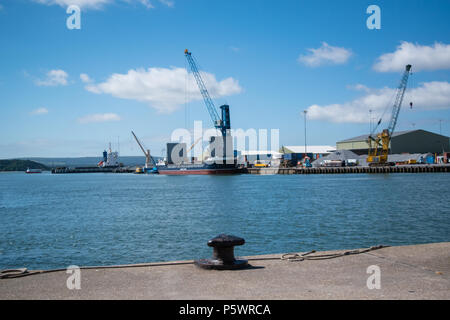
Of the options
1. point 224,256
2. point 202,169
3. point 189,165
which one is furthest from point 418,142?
point 224,256

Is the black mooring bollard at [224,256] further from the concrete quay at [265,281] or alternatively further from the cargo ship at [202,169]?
the cargo ship at [202,169]

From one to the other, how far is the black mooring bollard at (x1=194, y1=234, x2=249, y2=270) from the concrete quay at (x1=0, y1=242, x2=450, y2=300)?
0.52 ft

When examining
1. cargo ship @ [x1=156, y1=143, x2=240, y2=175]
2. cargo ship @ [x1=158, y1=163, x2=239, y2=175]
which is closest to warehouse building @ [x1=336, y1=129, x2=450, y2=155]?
cargo ship @ [x1=158, y1=163, x2=239, y2=175]

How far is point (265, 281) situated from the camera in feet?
20.6

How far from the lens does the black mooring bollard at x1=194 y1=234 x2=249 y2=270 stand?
23.4ft

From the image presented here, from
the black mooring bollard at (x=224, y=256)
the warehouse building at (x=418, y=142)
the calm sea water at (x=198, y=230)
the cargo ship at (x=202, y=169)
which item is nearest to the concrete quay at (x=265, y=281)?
the black mooring bollard at (x=224, y=256)

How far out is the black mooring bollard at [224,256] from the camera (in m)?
7.12

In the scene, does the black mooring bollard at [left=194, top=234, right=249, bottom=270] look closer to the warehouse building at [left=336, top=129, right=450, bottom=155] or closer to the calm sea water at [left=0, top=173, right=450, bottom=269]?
the calm sea water at [left=0, top=173, right=450, bottom=269]

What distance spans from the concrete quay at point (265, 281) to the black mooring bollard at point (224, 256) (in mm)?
159

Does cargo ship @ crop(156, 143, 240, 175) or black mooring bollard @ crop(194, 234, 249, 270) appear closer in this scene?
black mooring bollard @ crop(194, 234, 249, 270)

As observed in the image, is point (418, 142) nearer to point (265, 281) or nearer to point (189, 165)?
point (189, 165)

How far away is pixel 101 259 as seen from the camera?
14664 millimetres
